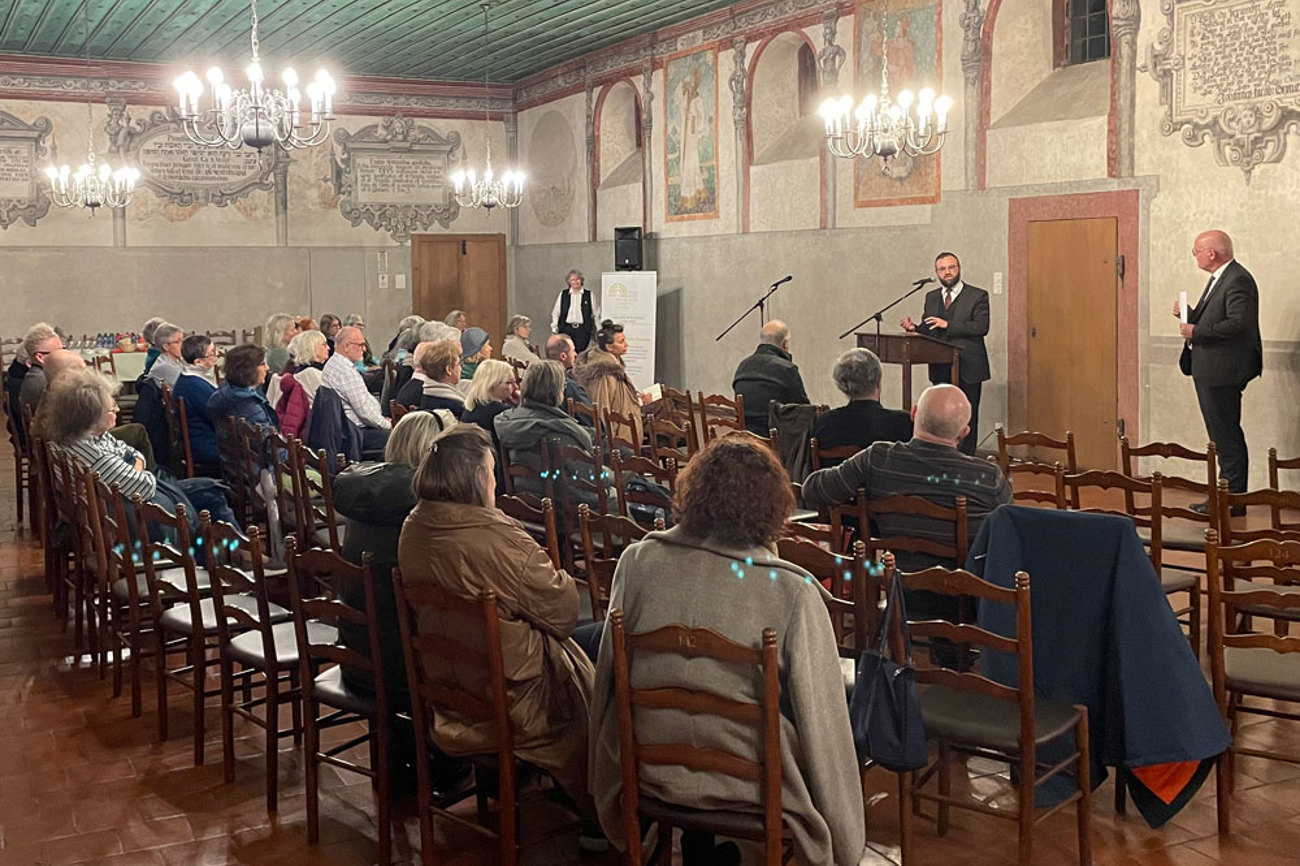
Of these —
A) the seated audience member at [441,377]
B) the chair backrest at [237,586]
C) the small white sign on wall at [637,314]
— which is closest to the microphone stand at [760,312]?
the small white sign on wall at [637,314]

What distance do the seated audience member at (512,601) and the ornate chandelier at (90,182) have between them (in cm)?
1189

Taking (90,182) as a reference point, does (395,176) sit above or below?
above

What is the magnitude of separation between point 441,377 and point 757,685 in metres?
4.96

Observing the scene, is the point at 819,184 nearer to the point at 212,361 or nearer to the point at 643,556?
the point at 212,361

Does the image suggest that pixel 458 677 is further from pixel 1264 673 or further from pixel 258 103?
pixel 258 103

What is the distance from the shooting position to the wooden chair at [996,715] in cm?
308

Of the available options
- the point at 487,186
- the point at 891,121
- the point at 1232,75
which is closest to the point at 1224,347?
the point at 1232,75

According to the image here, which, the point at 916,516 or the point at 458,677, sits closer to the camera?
the point at 458,677

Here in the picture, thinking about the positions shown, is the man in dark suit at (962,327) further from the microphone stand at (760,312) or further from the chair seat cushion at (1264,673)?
the chair seat cushion at (1264,673)

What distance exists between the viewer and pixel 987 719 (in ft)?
10.8

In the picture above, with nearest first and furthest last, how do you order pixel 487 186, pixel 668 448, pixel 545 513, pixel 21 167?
1. pixel 545 513
2. pixel 668 448
3. pixel 487 186
4. pixel 21 167

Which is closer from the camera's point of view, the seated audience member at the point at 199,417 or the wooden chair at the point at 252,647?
the wooden chair at the point at 252,647

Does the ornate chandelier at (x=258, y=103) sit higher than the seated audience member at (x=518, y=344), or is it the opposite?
the ornate chandelier at (x=258, y=103)

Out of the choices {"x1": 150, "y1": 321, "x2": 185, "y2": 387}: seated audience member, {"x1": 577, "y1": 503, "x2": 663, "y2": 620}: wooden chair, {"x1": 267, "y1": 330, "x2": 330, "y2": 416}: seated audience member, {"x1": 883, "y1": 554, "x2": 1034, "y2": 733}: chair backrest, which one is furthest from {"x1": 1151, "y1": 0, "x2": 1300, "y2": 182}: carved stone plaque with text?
{"x1": 150, "y1": 321, "x2": 185, "y2": 387}: seated audience member
